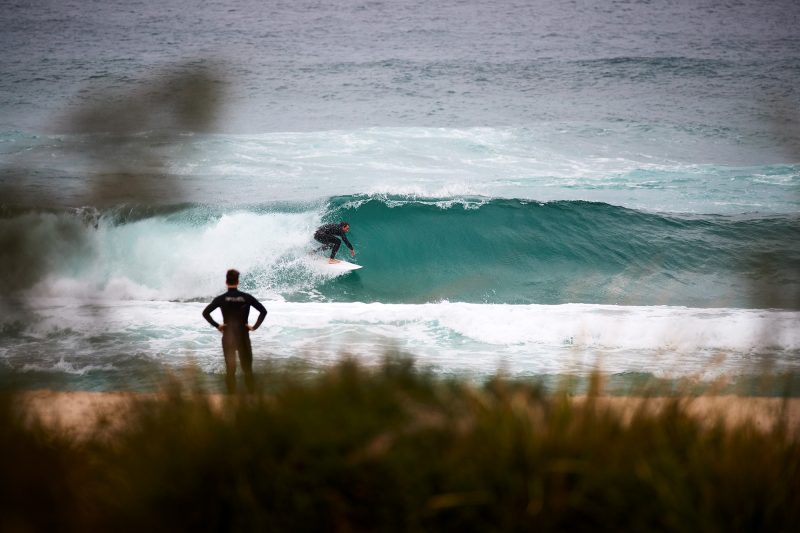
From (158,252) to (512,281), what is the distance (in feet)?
32.7

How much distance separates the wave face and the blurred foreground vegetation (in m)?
11.9

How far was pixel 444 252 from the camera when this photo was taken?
1977 cm

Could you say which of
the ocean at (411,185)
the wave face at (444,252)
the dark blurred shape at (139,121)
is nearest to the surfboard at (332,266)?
the wave face at (444,252)

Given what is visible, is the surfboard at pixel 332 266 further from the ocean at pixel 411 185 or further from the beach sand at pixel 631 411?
the beach sand at pixel 631 411

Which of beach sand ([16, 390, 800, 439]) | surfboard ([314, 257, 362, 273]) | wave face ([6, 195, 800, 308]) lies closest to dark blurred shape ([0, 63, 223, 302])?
beach sand ([16, 390, 800, 439])

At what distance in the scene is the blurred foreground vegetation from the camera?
2508 mm

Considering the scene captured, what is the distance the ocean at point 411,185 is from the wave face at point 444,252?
0.11 metres

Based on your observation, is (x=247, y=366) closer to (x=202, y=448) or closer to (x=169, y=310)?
(x=202, y=448)

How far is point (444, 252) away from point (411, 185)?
4849 millimetres

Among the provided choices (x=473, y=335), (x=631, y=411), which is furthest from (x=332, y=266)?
(x=631, y=411)

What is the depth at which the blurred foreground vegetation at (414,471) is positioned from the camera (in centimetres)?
251

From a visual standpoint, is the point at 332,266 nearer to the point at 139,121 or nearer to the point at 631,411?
the point at 631,411

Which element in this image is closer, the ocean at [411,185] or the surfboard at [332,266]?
the ocean at [411,185]

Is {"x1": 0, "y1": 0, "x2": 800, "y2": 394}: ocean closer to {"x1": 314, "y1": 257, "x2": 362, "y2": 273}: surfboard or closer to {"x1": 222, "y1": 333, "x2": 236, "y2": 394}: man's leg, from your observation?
{"x1": 314, "y1": 257, "x2": 362, "y2": 273}: surfboard
